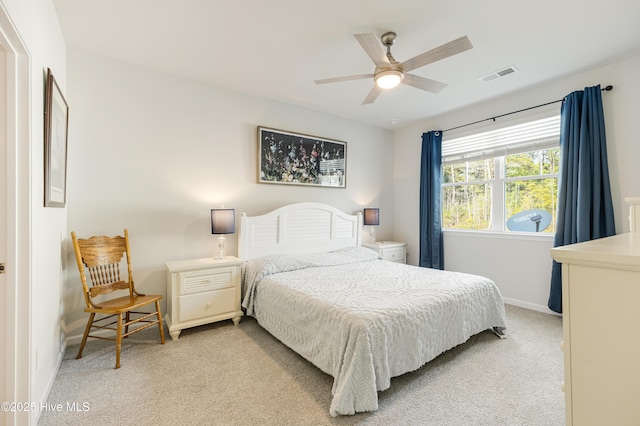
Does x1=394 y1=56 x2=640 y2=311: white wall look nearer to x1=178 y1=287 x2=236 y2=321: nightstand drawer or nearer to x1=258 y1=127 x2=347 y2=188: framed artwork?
x1=258 y1=127 x2=347 y2=188: framed artwork


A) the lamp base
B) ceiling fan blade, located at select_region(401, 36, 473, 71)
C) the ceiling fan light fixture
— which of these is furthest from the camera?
the lamp base

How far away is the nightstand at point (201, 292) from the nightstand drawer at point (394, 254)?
7.56 ft

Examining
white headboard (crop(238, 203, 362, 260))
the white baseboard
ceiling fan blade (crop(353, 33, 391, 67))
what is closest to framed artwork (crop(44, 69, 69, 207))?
white headboard (crop(238, 203, 362, 260))

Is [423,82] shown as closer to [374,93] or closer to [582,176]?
[374,93]

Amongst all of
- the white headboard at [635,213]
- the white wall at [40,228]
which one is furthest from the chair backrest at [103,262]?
the white headboard at [635,213]

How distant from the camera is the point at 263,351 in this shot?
8.13ft

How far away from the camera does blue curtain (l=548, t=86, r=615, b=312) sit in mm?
2877

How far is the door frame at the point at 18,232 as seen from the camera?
4.66 feet

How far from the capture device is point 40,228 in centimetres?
170

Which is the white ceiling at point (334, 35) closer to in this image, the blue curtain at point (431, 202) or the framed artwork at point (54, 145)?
the framed artwork at point (54, 145)

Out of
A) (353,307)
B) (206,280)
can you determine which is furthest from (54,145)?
(353,307)

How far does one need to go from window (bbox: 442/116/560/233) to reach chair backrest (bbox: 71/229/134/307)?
165 inches

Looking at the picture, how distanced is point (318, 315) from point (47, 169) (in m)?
1.97

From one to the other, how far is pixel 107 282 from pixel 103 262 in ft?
0.77
